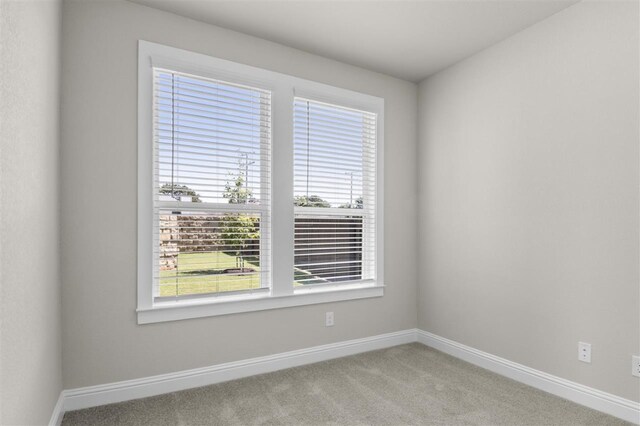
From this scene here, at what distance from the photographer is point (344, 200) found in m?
3.30

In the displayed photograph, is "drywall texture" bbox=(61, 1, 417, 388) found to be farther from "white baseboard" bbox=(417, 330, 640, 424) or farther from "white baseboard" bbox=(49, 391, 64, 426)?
"white baseboard" bbox=(417, 330, 640, 424)

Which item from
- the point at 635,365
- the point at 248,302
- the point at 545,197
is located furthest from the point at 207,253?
the point at 635,365

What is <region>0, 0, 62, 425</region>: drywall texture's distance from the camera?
4.07ft

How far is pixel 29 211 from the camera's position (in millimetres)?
1538

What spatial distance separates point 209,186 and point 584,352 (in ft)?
8.89

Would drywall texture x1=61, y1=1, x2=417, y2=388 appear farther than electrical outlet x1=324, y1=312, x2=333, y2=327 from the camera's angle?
No

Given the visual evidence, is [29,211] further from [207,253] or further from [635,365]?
[635,365]

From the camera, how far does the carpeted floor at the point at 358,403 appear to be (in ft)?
6.97

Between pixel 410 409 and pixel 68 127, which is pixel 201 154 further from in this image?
pixel 410 409

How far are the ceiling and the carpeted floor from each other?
101 inches

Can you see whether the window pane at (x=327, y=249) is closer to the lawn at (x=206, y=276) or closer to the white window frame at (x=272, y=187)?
the white window frame at (x=272, y=187)

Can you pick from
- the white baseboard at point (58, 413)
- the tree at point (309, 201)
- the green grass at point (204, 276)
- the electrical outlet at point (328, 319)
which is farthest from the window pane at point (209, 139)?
the white baseboard at point (58, 413)

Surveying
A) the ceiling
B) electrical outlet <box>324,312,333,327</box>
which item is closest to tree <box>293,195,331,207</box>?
electrical outlet <box>324,312,333,327</box>

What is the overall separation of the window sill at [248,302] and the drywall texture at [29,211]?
57 cm
